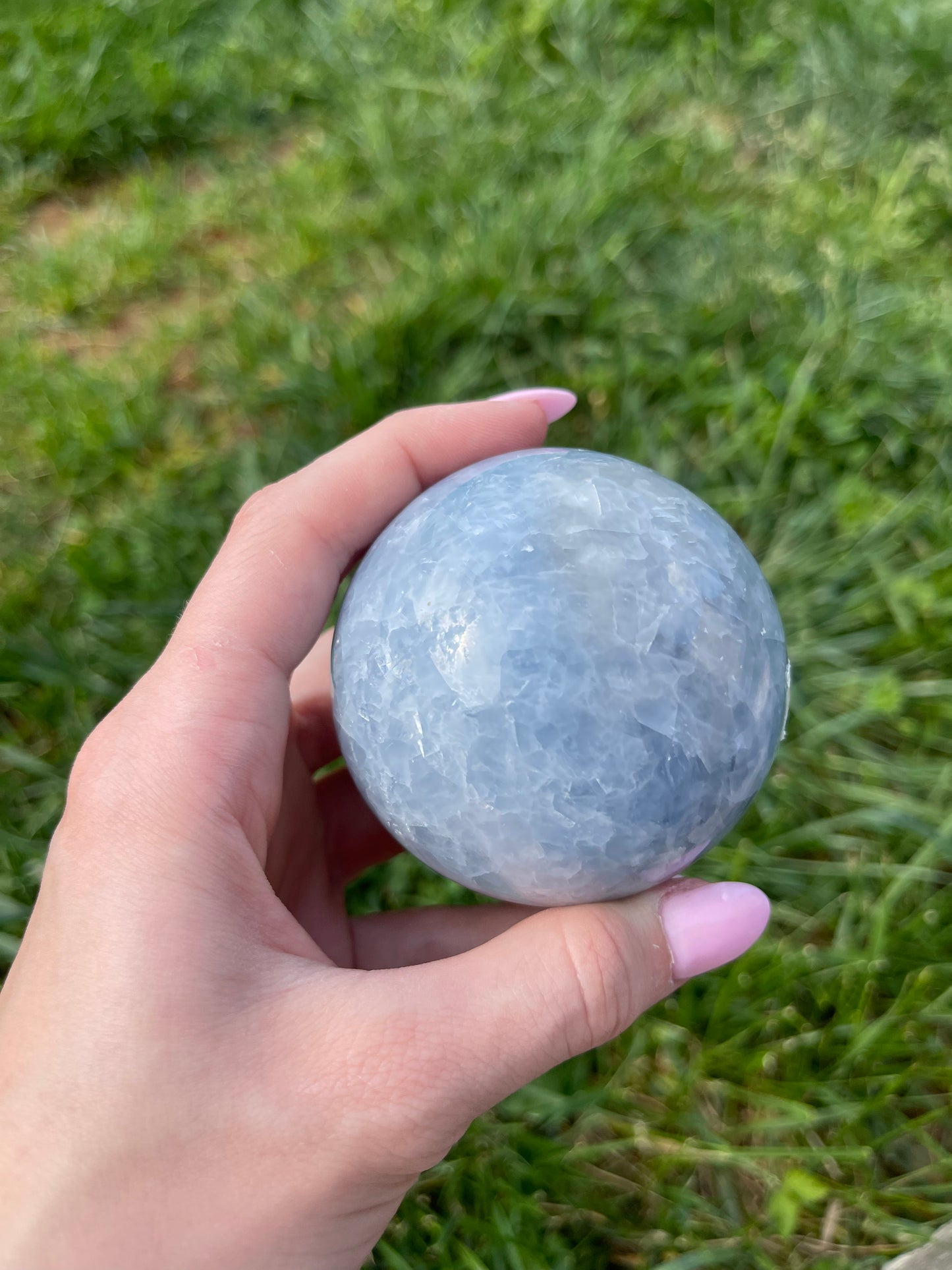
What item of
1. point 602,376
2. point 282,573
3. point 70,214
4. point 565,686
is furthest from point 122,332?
point 565,686

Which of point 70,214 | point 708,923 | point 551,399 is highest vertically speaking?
point 70,214

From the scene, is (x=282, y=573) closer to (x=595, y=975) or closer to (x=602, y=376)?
(x=595, y=975)

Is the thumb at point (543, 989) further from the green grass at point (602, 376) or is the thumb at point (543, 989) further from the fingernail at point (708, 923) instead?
the green grass at point (602, 376)

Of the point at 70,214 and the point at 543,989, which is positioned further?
the point at 70,214

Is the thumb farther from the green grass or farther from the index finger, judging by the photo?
the green grass

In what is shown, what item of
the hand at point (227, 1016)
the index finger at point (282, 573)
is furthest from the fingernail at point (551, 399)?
the hand at point (227, 1016)

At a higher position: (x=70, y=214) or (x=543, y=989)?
(x=70, y=214)

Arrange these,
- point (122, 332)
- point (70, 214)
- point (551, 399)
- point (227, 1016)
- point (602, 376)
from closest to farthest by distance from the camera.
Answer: point (227, 1016) → point (551, 399) → point (602, 376) → point (122, 332) → point (70, 214)
